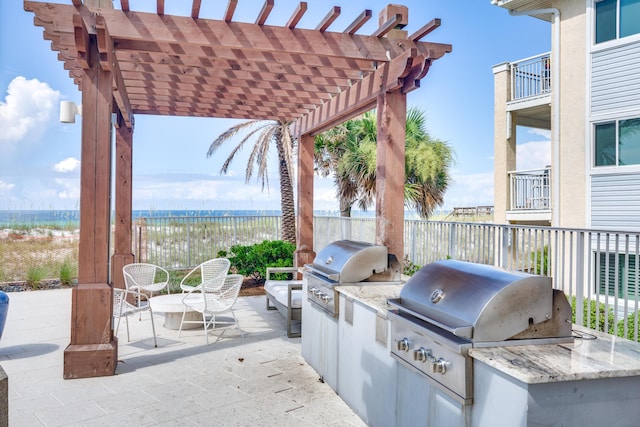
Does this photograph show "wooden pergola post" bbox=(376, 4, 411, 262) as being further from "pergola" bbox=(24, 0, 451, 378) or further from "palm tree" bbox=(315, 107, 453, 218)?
"palm tree" bbox=(315, 107, 453, 218)

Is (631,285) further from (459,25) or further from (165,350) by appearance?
(459,25)

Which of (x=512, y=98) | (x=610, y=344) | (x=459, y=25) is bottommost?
(x=610, y=344)

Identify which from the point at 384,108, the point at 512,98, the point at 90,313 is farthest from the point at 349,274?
the point at 512,98

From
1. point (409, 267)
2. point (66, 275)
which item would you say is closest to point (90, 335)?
point (66, 275)

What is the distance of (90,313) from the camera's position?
4.02m

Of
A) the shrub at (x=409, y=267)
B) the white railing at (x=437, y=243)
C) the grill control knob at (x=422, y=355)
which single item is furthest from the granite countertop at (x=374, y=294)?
the shrub at (x=409, y=267)

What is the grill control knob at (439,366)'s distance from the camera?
77.1 inches

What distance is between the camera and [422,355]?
213cm

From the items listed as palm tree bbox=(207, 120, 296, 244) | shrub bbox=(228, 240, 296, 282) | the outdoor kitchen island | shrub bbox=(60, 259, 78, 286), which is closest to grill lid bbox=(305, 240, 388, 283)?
the outdoor kitchen island

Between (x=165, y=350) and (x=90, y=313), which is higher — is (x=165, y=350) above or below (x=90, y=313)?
below

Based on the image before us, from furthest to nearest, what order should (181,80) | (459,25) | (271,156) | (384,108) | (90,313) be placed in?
1. (459,25)
2. (271,156)
3. (181,80)
4. (384,108)
5. (90,313)

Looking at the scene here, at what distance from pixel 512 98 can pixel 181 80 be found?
10521mm

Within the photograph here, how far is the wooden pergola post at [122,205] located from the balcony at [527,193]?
9847mm

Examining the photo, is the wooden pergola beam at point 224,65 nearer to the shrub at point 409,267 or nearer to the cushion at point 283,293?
the cushion at point 283,293
